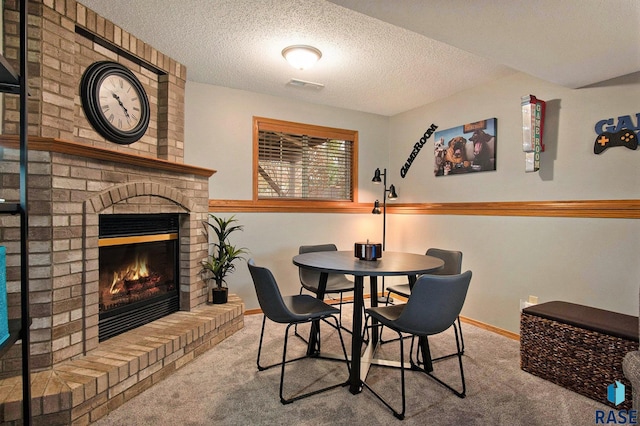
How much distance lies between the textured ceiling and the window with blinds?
1.74ft

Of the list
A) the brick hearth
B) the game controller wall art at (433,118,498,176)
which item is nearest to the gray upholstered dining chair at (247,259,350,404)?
the brick hearth

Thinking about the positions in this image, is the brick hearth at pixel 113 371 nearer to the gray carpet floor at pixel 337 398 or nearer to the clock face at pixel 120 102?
the gray carpet floor at pixel 337 398

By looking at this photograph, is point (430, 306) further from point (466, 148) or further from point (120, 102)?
point (120, 102)

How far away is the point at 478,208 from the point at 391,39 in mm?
1945

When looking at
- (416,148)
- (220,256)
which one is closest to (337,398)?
(220,256)

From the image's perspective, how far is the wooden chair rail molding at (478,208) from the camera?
2600 mm

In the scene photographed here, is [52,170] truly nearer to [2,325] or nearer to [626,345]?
[2,325]

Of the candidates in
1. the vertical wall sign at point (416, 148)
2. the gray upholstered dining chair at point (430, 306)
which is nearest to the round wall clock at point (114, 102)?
the gray upholstered dining chair at point (430, 306)

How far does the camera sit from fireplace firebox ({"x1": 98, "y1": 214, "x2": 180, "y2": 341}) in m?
2.53

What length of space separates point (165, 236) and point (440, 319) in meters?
2.30

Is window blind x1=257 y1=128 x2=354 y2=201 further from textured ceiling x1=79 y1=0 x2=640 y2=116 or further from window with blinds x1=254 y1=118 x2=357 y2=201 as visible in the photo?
textured ceiling x1=79 y1=0 x2=640 y2=116

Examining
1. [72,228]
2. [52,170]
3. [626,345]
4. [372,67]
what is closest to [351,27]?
[372,67]

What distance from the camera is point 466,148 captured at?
3.76 metres

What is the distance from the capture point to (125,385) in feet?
6.92
